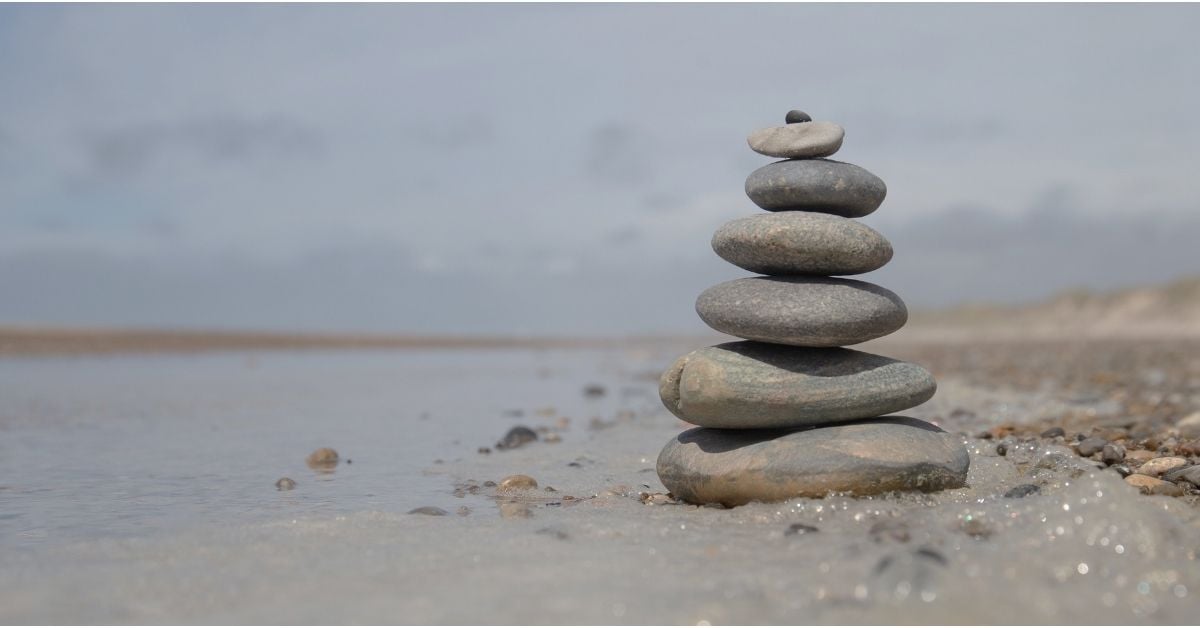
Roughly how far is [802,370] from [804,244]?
91 cm

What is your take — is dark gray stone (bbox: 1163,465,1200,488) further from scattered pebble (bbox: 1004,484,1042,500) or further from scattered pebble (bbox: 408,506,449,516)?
scattered pebble (bbox: 408,506,449,516)

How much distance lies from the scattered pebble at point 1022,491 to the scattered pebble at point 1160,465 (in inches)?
40.4

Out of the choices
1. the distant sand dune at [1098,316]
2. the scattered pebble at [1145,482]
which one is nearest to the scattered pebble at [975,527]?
the scattered pebble at [1145,482]

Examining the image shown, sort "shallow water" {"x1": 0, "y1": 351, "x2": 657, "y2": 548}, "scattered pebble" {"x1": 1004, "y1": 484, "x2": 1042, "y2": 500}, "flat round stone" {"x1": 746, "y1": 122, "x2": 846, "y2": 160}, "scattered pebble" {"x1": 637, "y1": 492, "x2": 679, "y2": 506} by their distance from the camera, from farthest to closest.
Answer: "flat round stone" {"x1": 746, "y1": 122, "x2": 846, "y2": 160} < "shallow water" {"x1": 0, "y1": 351, "x2": 657, "y2": 548} < "scattered pebble" {"x1": 637, "y1": 492, "x2": 679, "y2": 506} < "scattered pebble" {"x1": 1004, "y1": 484, "x2": 1042, "y2": 500}

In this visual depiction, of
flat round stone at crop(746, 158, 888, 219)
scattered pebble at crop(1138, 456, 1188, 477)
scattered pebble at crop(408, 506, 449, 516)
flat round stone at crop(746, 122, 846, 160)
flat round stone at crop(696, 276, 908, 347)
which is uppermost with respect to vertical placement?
flat round stone at crop(746, 122, 846, 160)

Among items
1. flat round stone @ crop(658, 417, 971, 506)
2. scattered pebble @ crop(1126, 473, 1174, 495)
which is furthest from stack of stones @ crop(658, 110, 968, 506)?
scattered pebble @ crop(1126, 473, 1174, 495)

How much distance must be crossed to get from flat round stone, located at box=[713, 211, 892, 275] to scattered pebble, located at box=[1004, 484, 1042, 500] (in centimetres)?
188

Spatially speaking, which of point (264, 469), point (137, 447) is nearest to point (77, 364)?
point (137, 447)

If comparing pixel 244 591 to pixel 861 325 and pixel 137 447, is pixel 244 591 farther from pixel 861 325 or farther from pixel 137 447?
pixel 137 447

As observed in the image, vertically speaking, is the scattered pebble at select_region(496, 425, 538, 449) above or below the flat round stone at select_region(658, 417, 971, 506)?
below

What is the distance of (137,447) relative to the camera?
1086 cm

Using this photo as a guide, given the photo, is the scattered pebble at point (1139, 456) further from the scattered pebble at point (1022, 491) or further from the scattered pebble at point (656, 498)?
the scattered pebble at point (656, 498)

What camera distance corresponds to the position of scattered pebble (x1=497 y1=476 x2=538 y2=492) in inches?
301

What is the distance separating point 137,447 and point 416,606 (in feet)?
26.9
